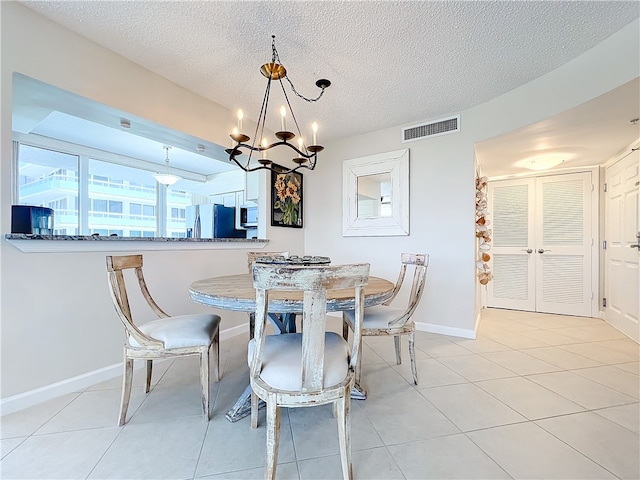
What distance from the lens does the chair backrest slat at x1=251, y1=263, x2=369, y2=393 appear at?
102 cm

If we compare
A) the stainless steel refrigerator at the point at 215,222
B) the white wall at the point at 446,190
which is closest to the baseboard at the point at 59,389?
the stainless steel refrigerator at the point at 215,222

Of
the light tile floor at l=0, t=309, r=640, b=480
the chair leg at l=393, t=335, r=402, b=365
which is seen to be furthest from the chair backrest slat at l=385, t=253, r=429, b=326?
the light tile floor at l=0, t=309, r=640, b=480

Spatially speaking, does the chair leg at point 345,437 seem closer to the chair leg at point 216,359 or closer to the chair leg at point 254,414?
the chair leg at point 254,414

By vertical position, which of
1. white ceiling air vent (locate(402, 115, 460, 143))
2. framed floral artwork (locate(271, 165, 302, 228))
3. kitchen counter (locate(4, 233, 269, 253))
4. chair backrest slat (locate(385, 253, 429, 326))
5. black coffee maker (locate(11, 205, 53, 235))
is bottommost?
chair backrest slat (locate(385, 253, 429, 326))

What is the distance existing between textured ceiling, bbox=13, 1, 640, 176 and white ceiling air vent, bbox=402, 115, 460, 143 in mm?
384

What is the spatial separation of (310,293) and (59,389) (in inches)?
77.0

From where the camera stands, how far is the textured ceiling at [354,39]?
1.69 metres

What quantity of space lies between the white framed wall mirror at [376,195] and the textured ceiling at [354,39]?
36.3 inches

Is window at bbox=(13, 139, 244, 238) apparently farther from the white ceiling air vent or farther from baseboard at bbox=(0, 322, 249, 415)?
the white ceiling air vent

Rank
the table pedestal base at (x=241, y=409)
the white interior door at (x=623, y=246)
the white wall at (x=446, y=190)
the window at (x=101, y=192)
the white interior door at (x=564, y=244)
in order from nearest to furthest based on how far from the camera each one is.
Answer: the table pedestal base at (x=241, y=409) < the white wall at (x=446, y=190) < the white interior door at (x=623, y=246) < the window at (x=101, y=192) < the white interior door at (x=564, y=244)

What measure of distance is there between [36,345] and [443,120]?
3.92m

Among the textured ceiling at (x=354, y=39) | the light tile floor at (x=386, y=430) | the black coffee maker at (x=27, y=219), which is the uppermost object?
the textured ceiling at (x=354, y=39)

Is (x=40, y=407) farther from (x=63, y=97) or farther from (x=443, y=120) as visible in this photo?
(x=443, y=120)

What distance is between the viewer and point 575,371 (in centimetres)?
222
